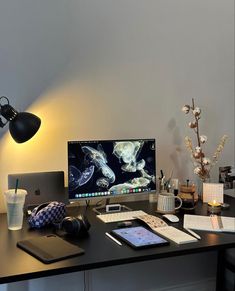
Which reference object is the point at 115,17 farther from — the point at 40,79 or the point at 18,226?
the point at 18,226

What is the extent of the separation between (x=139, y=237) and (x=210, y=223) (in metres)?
0.44

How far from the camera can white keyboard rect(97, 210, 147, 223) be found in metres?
2.04

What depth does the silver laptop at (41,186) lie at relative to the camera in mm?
2098

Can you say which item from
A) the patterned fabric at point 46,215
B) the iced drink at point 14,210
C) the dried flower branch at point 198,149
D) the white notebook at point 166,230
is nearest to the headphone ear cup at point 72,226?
the patterned fabric at point 46,215

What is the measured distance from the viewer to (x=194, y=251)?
168cm

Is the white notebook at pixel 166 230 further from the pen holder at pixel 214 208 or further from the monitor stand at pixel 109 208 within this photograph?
the pen holder at pixel 214 208

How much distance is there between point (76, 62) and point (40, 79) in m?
0.23

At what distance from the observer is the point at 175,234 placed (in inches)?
71.7

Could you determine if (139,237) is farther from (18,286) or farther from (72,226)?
(18,286)

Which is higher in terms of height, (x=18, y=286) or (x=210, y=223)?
(x=210, y=223)

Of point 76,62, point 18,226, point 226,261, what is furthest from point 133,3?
point 226,261

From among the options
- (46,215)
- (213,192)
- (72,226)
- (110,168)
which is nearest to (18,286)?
(46,215)

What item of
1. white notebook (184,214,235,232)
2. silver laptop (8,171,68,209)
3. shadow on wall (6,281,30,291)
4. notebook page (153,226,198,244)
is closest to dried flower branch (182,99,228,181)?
white notebook (184,214,235,232)

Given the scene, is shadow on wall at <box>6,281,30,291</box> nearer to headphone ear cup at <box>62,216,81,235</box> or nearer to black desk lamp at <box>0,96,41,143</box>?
headphone ear cup at <box>62,216,81,235</box>
